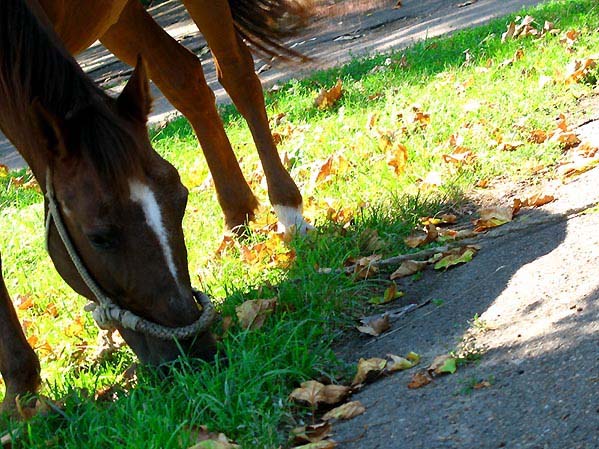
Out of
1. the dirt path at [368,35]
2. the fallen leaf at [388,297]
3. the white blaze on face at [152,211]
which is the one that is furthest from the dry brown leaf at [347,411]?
the dirt path at [368,35]

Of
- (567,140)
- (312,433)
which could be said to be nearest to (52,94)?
(312,433)

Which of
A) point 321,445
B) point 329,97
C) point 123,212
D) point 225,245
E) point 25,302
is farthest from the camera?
point 329,97

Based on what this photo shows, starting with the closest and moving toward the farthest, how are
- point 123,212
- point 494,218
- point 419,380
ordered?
point 419,380
point 123,212
point 494,218

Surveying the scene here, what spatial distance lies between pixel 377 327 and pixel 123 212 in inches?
42.5

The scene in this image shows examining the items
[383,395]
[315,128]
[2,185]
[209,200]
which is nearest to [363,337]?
[383,395]

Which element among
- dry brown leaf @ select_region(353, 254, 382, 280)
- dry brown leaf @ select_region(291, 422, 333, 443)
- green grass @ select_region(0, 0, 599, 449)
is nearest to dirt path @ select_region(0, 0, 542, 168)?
green grass @ select_region(0, 0, 599, 449)

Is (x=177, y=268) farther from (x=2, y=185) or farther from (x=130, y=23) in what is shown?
(x=2, y=185)

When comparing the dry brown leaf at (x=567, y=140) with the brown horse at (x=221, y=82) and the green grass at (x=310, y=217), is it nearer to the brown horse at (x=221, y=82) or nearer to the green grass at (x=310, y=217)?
the green grass at (x=310, y=217)

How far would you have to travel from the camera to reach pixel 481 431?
2.54 metres

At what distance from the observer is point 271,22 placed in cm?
559

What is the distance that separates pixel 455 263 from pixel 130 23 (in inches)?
91.6

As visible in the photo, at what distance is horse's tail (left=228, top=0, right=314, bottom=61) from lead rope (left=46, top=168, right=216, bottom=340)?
2.50 meters

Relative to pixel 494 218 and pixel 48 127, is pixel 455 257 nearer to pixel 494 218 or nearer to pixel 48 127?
pixel 494 218

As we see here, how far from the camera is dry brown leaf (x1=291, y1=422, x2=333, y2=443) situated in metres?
2.78
